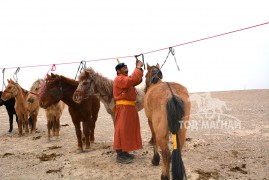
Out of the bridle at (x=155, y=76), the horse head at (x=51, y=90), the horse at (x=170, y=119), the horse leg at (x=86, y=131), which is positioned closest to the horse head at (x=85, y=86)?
the horse head at (x=51, y=90)

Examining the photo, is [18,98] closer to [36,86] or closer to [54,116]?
[36,86]

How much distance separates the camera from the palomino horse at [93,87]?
5336mm

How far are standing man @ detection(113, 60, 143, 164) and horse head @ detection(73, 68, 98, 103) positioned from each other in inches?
25.8

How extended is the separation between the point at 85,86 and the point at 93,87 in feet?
0.65

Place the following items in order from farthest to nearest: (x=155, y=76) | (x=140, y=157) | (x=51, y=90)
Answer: (x=51, y=90) < (x=140, y=157) < (x=155, y=76)

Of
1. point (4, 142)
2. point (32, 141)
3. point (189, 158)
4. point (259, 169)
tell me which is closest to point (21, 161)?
point (32, 141)

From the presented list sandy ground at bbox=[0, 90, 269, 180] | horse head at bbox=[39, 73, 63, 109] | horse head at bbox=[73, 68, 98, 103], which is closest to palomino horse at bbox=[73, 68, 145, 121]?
horse head at bbox=[73, 68, 98, 103]

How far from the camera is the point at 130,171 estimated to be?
4777mm

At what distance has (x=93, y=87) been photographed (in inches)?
217

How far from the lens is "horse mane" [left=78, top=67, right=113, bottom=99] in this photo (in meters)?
5.42

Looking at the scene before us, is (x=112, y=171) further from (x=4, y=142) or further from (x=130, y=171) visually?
(x=4, y=142)

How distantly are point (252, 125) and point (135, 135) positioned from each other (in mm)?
5370

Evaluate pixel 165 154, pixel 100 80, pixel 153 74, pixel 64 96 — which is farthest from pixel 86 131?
pixel 165 154

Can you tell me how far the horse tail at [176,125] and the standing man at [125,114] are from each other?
1445 millimetres
